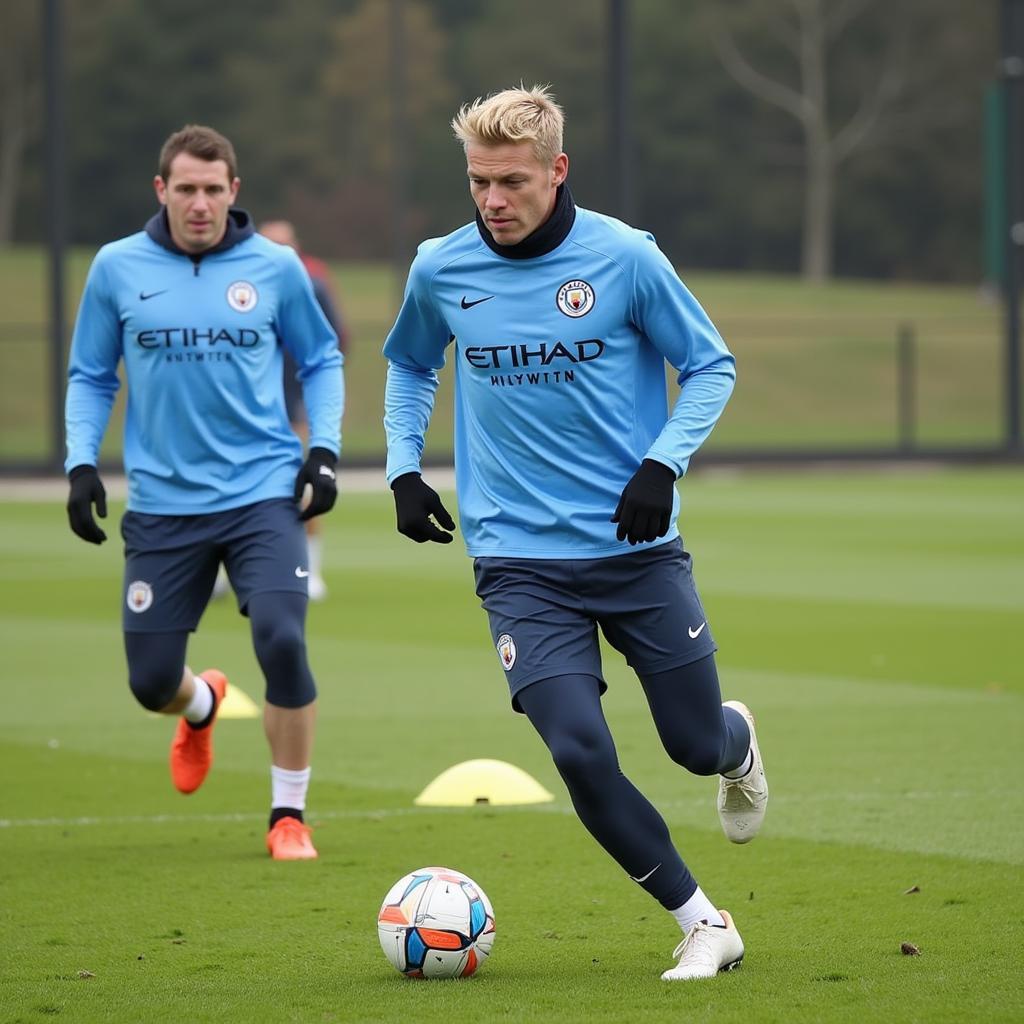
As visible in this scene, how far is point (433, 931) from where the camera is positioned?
17.9ft

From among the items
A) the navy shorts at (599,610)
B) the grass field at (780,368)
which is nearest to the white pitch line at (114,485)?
the grass field at (780,368)

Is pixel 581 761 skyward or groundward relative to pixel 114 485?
skyward

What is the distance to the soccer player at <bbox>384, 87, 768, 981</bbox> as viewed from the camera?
209 inches

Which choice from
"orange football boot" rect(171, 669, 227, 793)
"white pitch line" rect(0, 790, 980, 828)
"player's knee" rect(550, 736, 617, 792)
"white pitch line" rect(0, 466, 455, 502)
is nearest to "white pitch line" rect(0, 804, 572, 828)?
"white pitch line" rect(0, 790, 980, 828)

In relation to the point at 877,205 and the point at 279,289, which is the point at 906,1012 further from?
the point at 877,205

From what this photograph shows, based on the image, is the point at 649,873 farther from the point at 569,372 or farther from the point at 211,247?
the point at 211,247

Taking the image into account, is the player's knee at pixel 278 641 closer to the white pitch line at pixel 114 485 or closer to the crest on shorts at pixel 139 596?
the crest on shorts at pixel 139 596

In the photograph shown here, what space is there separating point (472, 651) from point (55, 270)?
592 inches

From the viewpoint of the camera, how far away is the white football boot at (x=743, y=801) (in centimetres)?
584

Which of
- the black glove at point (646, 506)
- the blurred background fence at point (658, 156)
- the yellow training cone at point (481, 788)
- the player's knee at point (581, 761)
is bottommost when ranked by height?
the yellow training cone at point (481, 788)

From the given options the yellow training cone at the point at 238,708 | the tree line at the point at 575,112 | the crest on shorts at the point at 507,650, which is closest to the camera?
the crest on shorts at the point at 507,650

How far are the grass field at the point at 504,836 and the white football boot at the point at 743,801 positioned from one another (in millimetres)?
313

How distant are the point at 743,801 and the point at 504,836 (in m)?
1.71

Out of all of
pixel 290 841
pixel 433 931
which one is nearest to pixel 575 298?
pixel 433 931
